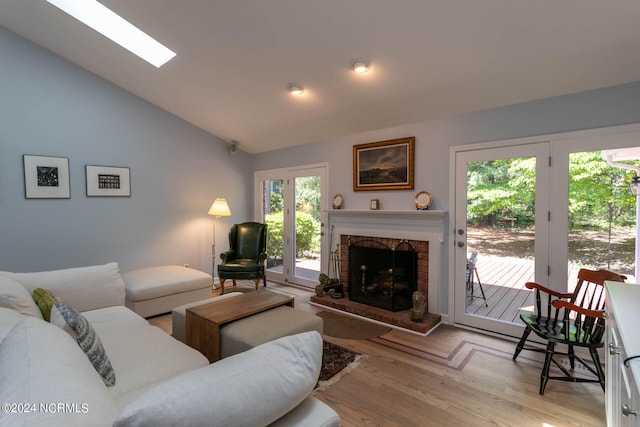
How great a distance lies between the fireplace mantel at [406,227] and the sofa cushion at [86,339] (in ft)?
9.56

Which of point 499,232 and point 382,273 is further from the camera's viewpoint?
point 382,273

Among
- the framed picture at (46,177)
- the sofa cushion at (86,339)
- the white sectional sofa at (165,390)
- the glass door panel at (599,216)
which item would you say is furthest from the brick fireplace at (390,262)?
the framed picture at (46,177)

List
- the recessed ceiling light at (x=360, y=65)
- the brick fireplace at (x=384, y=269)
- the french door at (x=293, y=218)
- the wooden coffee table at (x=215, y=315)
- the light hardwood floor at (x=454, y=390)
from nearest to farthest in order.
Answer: the light hardwood floor at (x=454, y=390) < the wooden coffee table at (x=215, y=315) < the recessed ceiling light at (x=360, y=65) < the brick fireplace at (x=384, y=269) < the french door at (x=293, y=218)

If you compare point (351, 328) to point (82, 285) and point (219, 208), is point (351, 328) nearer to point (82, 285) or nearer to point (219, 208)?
point (82, 285)

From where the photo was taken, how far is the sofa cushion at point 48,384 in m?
0.66

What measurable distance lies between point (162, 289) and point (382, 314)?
2.47 meters

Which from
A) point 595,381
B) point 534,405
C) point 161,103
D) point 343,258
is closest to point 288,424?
point 534,405

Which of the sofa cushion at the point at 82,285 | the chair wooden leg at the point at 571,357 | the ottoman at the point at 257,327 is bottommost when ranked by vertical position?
the chair wooden leg at the point at 571,357

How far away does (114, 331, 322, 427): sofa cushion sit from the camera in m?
0.70

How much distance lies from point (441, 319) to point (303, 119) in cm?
292

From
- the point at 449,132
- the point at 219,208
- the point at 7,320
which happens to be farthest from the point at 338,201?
the point at 7,320

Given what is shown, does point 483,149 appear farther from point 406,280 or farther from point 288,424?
point 288,424

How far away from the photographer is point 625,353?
3.40 ft

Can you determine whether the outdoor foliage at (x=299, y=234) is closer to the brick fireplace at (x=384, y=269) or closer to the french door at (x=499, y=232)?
the brick fireplace at (x=384, y=269)
